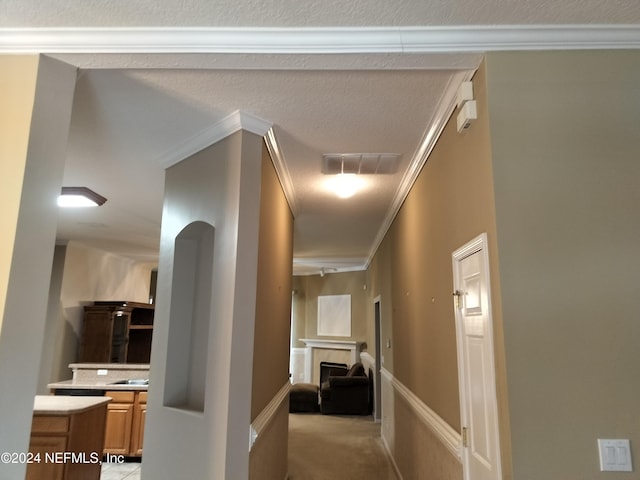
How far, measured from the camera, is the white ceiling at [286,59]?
167 centimetres

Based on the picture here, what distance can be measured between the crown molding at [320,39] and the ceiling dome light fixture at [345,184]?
5.19ft

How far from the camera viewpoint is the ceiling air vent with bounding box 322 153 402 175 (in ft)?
9.85

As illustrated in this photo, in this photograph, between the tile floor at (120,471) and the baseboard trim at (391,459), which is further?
the tile floor at (120,471)

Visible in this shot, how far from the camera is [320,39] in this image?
1779 millimetres

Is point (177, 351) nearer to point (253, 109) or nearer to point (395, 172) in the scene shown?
point (253, 109)

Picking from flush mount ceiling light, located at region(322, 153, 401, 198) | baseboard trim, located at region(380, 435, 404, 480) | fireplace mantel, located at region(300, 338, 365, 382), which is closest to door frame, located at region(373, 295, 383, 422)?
baseboard trim, located at region(380, 435, 404, 480)

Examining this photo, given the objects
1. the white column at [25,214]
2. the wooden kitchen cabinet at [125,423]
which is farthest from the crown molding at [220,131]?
the wooden kitchen cabinet at [125,423]

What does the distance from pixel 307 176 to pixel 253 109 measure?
113 centimetres

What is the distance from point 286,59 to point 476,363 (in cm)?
162

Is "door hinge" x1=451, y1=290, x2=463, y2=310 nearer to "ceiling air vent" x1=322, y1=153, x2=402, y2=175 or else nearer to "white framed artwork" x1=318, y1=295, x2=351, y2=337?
"ceiling air vent" x1=322, y1=153, x2=402, y2=175

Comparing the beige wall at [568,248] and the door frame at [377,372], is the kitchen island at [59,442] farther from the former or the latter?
the door frame at [377,372]

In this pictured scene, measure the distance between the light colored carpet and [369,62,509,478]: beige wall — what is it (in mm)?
584

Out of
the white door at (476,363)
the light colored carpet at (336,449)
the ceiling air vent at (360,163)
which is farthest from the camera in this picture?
the light colored carpet at (336,449)

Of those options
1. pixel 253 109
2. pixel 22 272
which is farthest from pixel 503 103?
pixel 22 272
